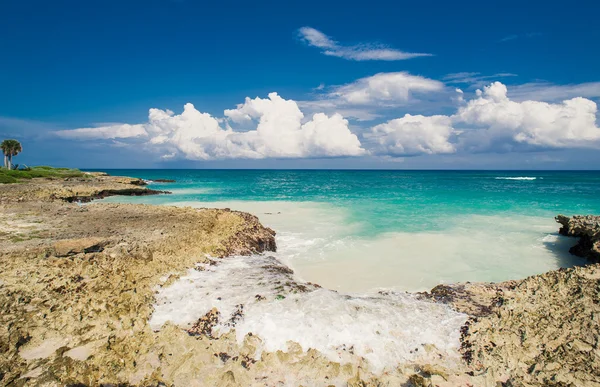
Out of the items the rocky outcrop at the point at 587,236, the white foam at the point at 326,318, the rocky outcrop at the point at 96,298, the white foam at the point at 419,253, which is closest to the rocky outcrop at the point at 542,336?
the white foam at the point at 326,318

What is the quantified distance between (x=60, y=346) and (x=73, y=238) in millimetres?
7994

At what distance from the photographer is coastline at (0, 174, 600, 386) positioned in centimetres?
537

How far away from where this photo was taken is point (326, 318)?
7359mm

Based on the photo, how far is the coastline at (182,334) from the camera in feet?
17.6

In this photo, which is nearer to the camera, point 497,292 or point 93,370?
point 93,370

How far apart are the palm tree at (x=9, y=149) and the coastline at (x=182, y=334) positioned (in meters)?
68.7

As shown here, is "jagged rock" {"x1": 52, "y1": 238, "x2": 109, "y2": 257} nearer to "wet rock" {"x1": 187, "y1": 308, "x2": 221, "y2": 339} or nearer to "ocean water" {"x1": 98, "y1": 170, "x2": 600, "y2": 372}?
"ocean water" {"x1": 98, "y1": 170, "x2": 600, "y2": 372}

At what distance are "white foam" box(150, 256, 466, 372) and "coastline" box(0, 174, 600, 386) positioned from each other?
0.24 meters

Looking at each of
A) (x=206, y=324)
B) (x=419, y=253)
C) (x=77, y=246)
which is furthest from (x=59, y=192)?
(x=419, y=253)

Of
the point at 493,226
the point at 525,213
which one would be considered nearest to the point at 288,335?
the point at 493,226

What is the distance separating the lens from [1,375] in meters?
4.94

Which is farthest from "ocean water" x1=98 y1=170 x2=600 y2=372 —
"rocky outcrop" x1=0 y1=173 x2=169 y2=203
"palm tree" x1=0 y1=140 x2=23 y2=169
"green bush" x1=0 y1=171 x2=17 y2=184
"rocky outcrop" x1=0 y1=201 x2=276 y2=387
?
"palm tree" x1=0 y1=140 x2=23 y2=169

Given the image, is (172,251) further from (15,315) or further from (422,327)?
(422,327)

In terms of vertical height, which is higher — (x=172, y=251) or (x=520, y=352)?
(x=172, y=251)
